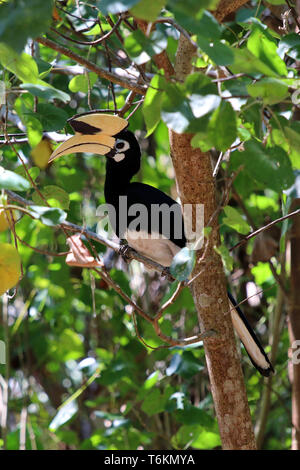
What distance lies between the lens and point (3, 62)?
1185mm

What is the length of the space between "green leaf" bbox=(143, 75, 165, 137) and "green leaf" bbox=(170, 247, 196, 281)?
0.86 ft

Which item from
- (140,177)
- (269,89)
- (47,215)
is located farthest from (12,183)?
(140,177)

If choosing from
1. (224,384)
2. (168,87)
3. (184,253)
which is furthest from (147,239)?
(168,87)

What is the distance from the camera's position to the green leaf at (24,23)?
0.82 metres

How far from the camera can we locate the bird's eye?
8.41 feet

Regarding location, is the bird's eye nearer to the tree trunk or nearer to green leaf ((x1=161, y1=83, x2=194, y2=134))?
the tree trunk

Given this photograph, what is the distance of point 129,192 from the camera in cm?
253

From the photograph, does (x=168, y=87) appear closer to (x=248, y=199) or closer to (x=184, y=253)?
(x=184, y=253)

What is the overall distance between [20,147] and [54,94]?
1064 millimetres

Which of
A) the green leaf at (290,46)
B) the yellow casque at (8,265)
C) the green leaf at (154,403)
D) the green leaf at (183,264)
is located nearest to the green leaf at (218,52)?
the green leaf at (183,264)

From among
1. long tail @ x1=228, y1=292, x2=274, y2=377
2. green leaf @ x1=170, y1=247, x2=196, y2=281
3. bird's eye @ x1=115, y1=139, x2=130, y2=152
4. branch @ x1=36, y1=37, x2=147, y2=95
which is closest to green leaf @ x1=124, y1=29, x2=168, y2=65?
green leaf @ x1=170, y1=247, x2=196, y2=281

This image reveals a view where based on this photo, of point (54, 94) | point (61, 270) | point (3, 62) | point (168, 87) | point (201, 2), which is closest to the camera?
point (201, 2)

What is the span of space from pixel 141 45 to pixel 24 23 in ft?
1.06
